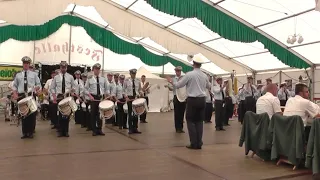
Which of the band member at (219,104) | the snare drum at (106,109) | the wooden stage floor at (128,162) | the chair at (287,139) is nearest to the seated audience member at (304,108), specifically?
the chair at (287,139)

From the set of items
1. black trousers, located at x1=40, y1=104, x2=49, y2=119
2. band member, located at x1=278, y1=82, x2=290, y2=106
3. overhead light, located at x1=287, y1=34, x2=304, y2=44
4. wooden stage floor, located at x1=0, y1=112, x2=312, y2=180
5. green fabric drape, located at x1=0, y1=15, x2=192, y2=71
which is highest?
green fabric drape, located at x1=0, y1=15, x2=192, y2=71

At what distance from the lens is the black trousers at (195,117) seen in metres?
5.57

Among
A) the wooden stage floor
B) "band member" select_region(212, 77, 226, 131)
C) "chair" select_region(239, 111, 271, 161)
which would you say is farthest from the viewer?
"band member" select_region(212, 77, 226, 131)

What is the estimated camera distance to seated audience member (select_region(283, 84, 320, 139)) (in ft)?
13.9

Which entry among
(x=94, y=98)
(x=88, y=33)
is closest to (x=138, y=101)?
(x=94, y=98)

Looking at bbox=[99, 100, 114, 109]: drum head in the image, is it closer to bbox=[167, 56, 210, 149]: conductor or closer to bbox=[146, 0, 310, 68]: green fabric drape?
bbox=[167, 56, 210, 149]: conductor

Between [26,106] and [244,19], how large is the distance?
887 cm

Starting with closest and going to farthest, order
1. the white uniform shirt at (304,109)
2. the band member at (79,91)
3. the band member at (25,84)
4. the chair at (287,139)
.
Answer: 1. the chair at (287,139)
2. the white uniform shirt at (304,109)
3. the band member at (25,84)
4. the band member at (79,91)

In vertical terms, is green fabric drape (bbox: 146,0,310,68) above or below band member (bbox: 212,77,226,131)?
above

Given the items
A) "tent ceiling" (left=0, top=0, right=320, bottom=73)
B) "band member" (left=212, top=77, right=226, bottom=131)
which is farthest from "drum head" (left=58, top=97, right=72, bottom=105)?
"tent ceiling" (left=0, top=0, right=320, bottom=73)

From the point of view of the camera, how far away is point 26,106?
635 centimetres

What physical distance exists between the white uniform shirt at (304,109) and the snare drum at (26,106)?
15.5 ft

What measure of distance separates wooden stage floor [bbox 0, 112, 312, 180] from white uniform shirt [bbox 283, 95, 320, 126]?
70cm

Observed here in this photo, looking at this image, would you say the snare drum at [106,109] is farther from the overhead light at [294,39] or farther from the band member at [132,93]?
the overhead light at [294,39]
